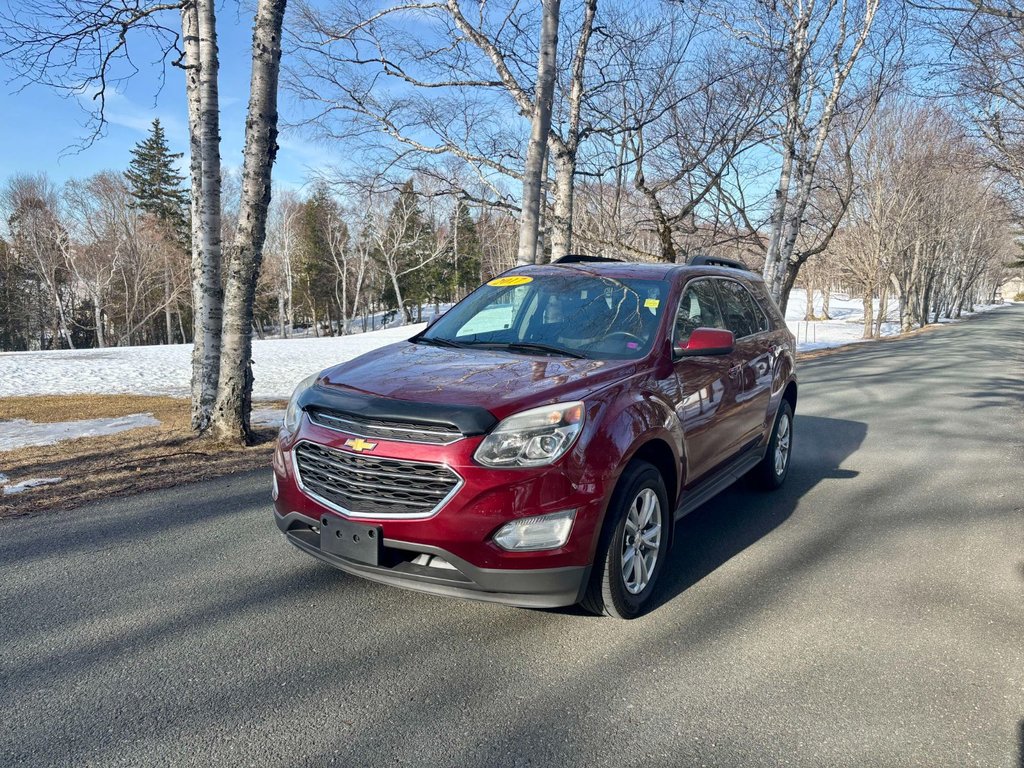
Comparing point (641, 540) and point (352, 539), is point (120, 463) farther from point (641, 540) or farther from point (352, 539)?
point (641, 540)

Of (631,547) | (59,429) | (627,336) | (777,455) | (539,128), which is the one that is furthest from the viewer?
(539,128)

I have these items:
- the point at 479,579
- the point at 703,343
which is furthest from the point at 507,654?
the point at 703,343

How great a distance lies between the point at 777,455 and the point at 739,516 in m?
0.94

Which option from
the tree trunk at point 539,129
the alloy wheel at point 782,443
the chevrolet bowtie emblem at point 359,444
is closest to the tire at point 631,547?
the chevrolet bowtie emblem at point 359,444

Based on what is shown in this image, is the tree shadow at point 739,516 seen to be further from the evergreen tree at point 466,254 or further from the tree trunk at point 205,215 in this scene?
the evergreen tree at point 466,254

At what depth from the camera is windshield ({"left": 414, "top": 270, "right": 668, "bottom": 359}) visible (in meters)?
3.83

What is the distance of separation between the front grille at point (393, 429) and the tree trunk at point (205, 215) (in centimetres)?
525

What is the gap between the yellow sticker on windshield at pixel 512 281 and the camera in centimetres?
467

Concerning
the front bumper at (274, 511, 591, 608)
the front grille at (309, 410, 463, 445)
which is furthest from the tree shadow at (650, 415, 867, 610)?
the front grille at (309, 410, 463, 445)

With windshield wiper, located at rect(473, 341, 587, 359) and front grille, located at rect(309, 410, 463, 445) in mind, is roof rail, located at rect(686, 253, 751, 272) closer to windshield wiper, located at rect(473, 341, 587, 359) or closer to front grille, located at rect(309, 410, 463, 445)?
windshield wiper, located at rect(473, 341, 587, 359)

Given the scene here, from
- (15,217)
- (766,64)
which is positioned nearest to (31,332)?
(15,217)

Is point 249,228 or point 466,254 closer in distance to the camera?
point 249,228

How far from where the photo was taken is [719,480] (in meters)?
4.33

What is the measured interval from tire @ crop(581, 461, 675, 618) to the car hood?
21.0 inches
